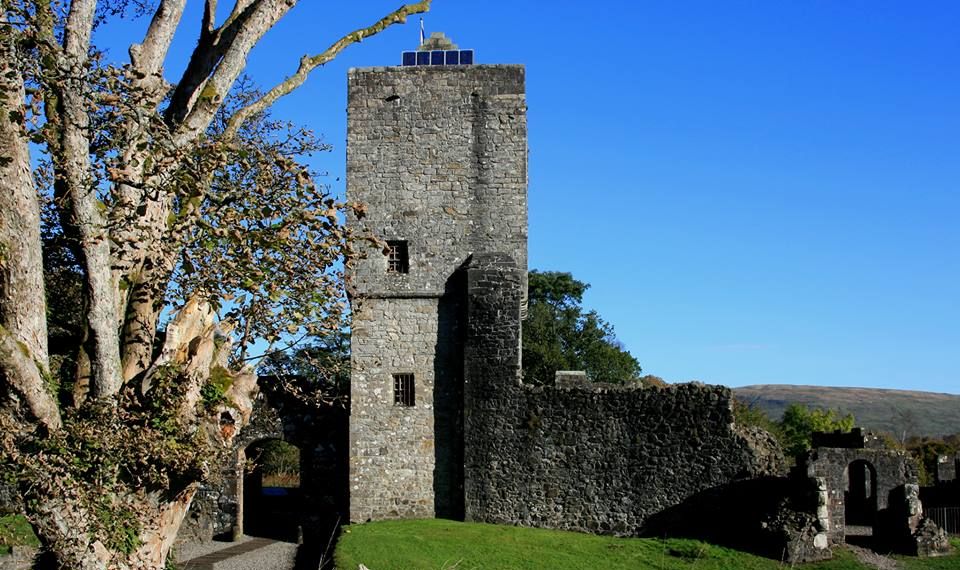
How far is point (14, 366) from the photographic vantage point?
7.79m

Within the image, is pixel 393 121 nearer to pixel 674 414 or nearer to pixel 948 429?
pixel 674 414

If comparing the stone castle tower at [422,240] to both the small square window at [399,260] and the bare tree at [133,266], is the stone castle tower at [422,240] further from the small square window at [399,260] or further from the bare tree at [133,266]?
the bare tree at [133,266]

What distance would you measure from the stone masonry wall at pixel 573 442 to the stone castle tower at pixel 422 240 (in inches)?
23.7

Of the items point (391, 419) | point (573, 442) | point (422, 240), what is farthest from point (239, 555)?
point (422, 240)

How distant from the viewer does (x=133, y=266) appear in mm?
9336

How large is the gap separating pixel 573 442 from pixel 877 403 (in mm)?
146588

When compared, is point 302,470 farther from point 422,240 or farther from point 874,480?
point 874,480

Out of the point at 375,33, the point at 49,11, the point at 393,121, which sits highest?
the point at 393,121

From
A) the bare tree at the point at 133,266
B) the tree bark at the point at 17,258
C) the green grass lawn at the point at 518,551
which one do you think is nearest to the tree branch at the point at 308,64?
the bare tree at the point at 133,266

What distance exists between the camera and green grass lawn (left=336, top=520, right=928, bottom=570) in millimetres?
18516

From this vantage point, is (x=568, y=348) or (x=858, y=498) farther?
(x=568, y=348)

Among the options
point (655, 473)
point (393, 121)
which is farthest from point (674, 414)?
point (393, 121)

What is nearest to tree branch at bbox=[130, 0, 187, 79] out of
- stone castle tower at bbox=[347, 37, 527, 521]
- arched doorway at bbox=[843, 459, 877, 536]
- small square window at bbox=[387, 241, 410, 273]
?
stone castle tower at bbox=[347, 37, 527, 521]

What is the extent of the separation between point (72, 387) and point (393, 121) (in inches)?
601
